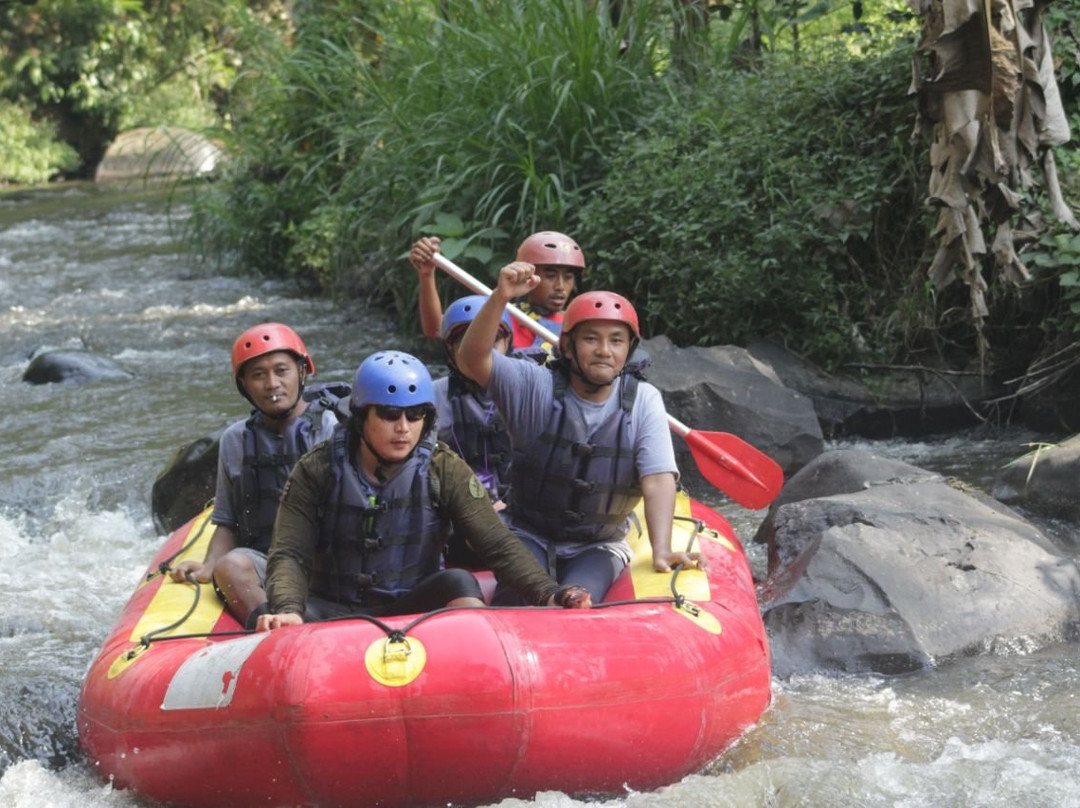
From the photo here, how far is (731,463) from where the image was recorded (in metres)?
5.19

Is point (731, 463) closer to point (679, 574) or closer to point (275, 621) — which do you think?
point (679, 574)

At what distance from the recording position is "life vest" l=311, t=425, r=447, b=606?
12.2 ft

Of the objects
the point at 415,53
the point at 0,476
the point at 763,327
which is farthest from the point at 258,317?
the point at 763,327

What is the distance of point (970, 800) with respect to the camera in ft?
11.2

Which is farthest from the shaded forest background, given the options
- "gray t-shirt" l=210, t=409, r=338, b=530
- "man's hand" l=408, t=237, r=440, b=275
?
"gray t-shirt" l=210, t=409, r=338, b=530

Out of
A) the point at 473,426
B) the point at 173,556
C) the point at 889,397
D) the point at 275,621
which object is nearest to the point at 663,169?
the point at 889,397

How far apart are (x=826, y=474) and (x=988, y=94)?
1744 mm

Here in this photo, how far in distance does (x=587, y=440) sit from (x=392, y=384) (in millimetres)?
700

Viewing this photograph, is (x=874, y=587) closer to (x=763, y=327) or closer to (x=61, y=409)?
(x=763, y=327)

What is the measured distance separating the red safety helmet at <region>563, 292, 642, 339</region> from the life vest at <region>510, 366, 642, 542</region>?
18cm

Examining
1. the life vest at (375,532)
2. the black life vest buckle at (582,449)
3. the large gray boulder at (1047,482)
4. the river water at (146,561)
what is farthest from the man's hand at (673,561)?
the large gray boulder at (1047,482)

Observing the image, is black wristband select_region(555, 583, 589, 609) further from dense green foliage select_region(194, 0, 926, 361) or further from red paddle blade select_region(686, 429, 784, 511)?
dense green foliage select_region(194, 0, 926, 361)

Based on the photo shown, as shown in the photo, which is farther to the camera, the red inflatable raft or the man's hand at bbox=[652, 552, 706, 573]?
the man's hand at bbox=[652, 552, 706, 573]

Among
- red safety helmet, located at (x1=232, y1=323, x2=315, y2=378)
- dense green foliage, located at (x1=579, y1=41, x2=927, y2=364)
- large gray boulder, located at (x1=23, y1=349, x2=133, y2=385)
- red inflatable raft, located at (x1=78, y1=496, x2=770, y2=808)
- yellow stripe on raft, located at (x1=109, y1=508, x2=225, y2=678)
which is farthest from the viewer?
large gray boulder, located at (x1=23, y1=349, x2=133, y2=385)
